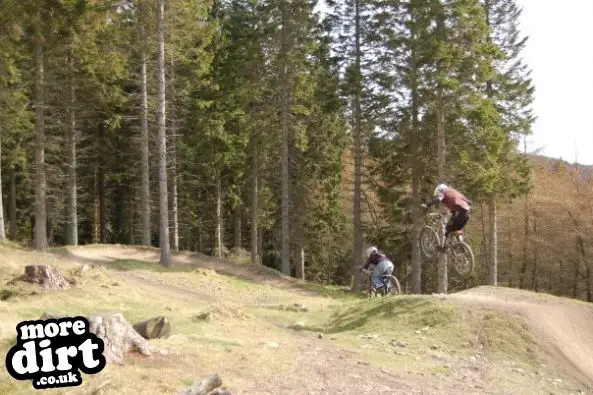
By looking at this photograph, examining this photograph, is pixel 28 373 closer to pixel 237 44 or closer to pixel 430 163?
pixel 430 163

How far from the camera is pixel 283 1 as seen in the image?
2877 centimetres

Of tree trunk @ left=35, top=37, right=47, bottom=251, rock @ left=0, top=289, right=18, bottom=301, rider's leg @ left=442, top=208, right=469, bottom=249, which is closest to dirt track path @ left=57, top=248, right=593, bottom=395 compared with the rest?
rider's leg @ left=442, top=208, right=469, bottom=249

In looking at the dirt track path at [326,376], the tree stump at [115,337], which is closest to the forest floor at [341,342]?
the dirt track path at [326,376]

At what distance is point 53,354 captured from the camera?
6.16 meters

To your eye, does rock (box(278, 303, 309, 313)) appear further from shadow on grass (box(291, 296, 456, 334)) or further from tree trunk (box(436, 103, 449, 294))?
tree trunk (box(436, 103, 449, 294))

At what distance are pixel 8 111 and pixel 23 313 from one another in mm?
16103

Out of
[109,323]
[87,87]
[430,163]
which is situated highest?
[87,87]

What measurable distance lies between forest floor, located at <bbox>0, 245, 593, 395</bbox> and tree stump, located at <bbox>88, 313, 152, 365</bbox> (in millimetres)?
202

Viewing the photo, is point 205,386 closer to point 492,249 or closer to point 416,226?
point 416,226

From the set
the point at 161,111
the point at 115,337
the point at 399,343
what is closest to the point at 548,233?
the point at 161,111

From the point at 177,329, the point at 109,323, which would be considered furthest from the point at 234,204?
the point at 109,323

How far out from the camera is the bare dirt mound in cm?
1195

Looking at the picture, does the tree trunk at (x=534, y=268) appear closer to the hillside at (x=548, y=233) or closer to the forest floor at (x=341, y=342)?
the hillside at (x=548, y=233)

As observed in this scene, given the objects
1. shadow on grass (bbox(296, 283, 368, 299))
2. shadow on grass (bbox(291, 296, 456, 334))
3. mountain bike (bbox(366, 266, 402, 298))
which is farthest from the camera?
shadow on grass (bbox(296, 283, 368, 299))
